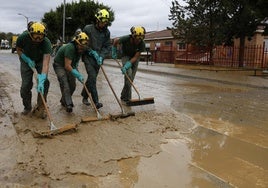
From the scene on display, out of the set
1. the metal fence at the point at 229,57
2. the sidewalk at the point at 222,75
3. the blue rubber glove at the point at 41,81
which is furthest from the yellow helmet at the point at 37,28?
the metal fence at the point at 229,57

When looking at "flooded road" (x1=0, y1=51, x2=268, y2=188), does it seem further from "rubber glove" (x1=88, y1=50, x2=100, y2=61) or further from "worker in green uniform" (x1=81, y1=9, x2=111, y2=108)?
"rubber glove" (x1=88, y1=50, x2=100, y2=61)

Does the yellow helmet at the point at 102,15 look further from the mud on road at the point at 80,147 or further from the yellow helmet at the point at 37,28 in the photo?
the mud on road at the point at 80,147

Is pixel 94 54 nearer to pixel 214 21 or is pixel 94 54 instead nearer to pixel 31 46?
pixel 31 46

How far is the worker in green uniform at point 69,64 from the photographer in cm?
727

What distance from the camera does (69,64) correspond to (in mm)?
7355

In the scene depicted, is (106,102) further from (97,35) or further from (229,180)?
(229,180)

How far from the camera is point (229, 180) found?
4434mm

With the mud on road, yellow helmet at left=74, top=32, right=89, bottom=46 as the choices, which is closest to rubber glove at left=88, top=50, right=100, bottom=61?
yellow helmet at left=74, top=32, right=89, bottom=46

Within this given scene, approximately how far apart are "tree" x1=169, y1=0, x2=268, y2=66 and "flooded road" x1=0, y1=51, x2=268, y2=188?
13.9 metres

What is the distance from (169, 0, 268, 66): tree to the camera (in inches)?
840

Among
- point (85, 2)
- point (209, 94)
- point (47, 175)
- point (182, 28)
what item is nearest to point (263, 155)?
point (47, 175)

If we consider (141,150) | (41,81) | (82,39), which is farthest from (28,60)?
(141,150)

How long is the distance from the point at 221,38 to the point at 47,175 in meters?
19.4

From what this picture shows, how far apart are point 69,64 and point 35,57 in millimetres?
650
